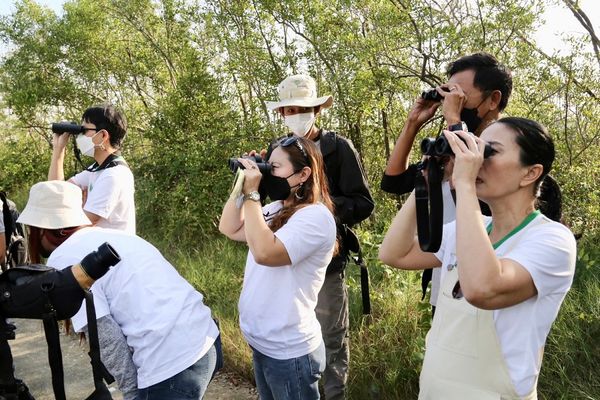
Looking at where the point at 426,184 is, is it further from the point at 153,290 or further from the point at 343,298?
the point at 343,298

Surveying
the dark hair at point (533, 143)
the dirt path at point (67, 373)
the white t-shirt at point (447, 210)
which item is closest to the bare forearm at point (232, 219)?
the white t-shirt at point (447, 210)

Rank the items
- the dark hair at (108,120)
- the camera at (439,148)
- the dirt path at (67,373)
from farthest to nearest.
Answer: the dirt path at (67,373) → the dark hair at (108,120) → the camera at (439,148)

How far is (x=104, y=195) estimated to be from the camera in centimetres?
278

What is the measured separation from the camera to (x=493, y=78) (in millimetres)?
1963

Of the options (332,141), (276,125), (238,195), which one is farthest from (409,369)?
(276,125)

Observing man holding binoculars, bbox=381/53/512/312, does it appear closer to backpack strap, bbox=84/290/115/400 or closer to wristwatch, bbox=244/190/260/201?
wristwatch, bbox=244/190/260/201

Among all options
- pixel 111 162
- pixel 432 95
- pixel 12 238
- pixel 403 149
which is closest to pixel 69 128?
pixel 111 162

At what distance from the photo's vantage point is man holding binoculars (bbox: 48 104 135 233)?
2783 millimetres

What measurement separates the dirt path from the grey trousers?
85 centimetres

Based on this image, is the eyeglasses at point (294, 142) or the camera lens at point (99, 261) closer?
the camera lens at point (99, 261)

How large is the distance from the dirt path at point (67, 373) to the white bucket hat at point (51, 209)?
1.95 metres

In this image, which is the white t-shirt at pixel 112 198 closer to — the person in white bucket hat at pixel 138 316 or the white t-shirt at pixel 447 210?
the person in white bucket hat at pixel 138 316

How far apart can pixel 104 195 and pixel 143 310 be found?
1229mm

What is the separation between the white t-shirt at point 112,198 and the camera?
2766 millimetres
